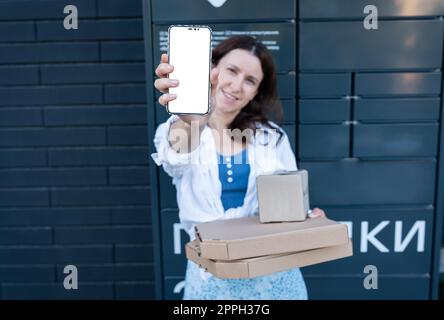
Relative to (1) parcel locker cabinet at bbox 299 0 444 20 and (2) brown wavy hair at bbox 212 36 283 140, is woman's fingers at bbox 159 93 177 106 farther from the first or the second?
(1) parcel locker cabinet at bbox 299 0 444 20

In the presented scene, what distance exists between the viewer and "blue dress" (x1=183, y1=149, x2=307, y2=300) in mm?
2027

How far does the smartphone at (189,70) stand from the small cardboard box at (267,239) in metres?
0.47

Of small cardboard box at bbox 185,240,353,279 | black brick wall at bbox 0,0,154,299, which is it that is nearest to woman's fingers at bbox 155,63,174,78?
small cardboard box at bbox 185,240,353,279

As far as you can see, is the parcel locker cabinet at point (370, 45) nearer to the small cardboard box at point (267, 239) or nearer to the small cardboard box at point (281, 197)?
the small cardboard box at point (281, 197)

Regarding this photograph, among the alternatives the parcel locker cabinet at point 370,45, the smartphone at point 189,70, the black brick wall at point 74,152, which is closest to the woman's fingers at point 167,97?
the smartphone at point 189,70

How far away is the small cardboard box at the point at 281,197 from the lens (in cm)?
184

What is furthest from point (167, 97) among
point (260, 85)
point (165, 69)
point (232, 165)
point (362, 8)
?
point (362, 8)

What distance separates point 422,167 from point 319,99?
0.64 m

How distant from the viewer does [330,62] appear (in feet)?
7.82

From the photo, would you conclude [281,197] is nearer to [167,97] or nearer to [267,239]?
[267,239]

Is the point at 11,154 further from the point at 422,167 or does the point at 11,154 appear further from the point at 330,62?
the point at 422,167

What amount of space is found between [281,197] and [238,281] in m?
0.45

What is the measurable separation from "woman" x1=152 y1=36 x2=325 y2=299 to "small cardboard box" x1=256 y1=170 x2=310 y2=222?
18 centimetres

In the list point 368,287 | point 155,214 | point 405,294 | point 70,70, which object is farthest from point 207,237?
point 70,70
